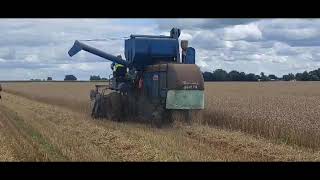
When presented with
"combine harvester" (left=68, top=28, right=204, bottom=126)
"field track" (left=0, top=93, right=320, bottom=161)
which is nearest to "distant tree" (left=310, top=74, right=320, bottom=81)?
"combine harvester" (left=68, top=28, right=204, bottom=126)

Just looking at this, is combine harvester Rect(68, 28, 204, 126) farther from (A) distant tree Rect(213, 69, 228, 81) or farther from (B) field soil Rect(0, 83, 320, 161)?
(A) distant tree Rect(213, 69, 228, 81)

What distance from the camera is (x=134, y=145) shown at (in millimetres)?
11086

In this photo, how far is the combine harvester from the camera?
591 inches

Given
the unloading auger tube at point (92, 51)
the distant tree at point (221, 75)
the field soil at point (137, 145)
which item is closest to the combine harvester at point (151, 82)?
the unloading auger tube at point (92, 51)

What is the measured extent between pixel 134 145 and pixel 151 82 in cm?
531

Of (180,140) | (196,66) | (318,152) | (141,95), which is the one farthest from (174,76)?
(318,152)

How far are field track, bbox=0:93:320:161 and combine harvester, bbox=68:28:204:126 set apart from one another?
722mm

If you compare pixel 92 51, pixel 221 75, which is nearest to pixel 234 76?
pixel 221 75

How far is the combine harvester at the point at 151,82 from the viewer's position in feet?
49.2

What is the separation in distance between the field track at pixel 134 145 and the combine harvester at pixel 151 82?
0.72 m

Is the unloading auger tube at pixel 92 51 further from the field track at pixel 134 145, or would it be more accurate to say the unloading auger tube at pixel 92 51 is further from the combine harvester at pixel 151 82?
the field track at pixel 134 145

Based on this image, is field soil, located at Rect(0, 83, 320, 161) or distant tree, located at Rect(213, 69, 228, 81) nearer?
field soil, located at Rect(0, 83, 320, 161)
